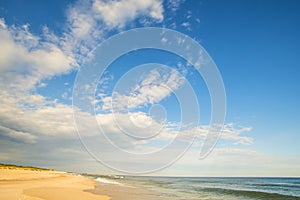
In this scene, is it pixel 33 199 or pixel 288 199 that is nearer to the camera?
pixel 33 199

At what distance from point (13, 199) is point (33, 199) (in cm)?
123

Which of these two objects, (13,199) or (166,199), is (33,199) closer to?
(13,199)

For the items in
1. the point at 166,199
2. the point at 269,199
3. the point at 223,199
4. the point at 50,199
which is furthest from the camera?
the point at 269,199

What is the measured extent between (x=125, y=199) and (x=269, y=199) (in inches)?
784

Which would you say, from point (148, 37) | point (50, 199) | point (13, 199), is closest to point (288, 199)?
point (148, 37)

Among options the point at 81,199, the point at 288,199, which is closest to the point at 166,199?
the point at 81,199

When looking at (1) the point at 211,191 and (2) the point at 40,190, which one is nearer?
(2) the point at 40,190

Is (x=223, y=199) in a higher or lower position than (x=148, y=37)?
lower

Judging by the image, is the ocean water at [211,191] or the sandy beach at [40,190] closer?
the sandy beach at [40,190]

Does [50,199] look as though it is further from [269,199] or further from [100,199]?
[269,199]

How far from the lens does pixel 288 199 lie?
31.9 metres

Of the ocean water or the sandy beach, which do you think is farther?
the ocean water

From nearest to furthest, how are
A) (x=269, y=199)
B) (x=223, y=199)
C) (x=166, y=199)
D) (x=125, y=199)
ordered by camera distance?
(x=125, y=199) < (x=166, y=199) < (x=223, y=199) < (x=269, y=199)

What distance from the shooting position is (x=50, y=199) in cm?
1742
